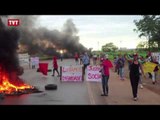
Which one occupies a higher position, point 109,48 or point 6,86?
point 6,86

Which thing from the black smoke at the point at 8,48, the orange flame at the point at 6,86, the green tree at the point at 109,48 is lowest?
the green tree at the point at 109,48

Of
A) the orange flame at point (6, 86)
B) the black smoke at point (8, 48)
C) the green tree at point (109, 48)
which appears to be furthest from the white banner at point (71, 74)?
the green tree at point (109, 48)

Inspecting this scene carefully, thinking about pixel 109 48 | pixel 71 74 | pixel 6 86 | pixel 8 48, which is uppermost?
pixel 8 48

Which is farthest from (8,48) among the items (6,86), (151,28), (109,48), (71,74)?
(109,48)

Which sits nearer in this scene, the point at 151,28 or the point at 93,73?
the point at 93,73

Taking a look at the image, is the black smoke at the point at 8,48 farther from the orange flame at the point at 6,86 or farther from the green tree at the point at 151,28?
the green tree at the point at 151,28

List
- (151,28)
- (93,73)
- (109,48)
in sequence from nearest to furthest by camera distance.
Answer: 1. (93,73)
2. (151,28)
3. (109,48)

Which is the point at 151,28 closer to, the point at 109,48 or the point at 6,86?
the point at 6,86

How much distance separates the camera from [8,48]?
67.4 ft

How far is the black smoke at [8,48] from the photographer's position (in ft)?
64.5

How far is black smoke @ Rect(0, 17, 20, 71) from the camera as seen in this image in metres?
19.6
